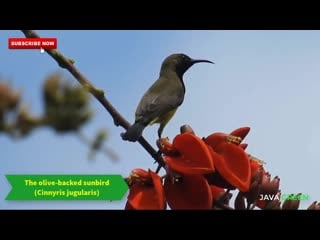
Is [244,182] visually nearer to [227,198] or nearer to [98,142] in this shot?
[227,198]

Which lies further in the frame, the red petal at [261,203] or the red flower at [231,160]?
the red petal at [261,203]

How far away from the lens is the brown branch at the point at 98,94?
7.72 ft

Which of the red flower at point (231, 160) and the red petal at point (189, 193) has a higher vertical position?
the red flower at point (231, 160)

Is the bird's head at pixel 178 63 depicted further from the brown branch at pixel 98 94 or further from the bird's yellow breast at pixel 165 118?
the brown branch at pixel 98 94

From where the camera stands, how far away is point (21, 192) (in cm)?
248

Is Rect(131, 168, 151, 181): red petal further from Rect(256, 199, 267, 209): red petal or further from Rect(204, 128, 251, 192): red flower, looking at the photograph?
Rect(256, 199, 267, 209): red petal

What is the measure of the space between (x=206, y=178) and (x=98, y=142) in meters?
0.55

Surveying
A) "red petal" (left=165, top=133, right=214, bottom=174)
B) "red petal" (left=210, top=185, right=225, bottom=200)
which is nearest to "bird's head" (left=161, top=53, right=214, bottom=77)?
"red petal" (left=165, top=133, right=214, bottom=174)

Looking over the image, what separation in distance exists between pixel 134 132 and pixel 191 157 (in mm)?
311

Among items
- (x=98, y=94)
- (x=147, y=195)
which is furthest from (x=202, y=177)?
(x=98, y=94)

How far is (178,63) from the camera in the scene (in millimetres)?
2527

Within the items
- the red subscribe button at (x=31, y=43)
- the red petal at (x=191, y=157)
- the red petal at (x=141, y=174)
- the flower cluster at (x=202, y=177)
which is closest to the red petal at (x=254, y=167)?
the flower cluster at (x=202, y=177)

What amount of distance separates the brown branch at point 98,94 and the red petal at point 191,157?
0.60 feet

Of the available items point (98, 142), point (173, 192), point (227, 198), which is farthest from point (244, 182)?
point (98, 142)
